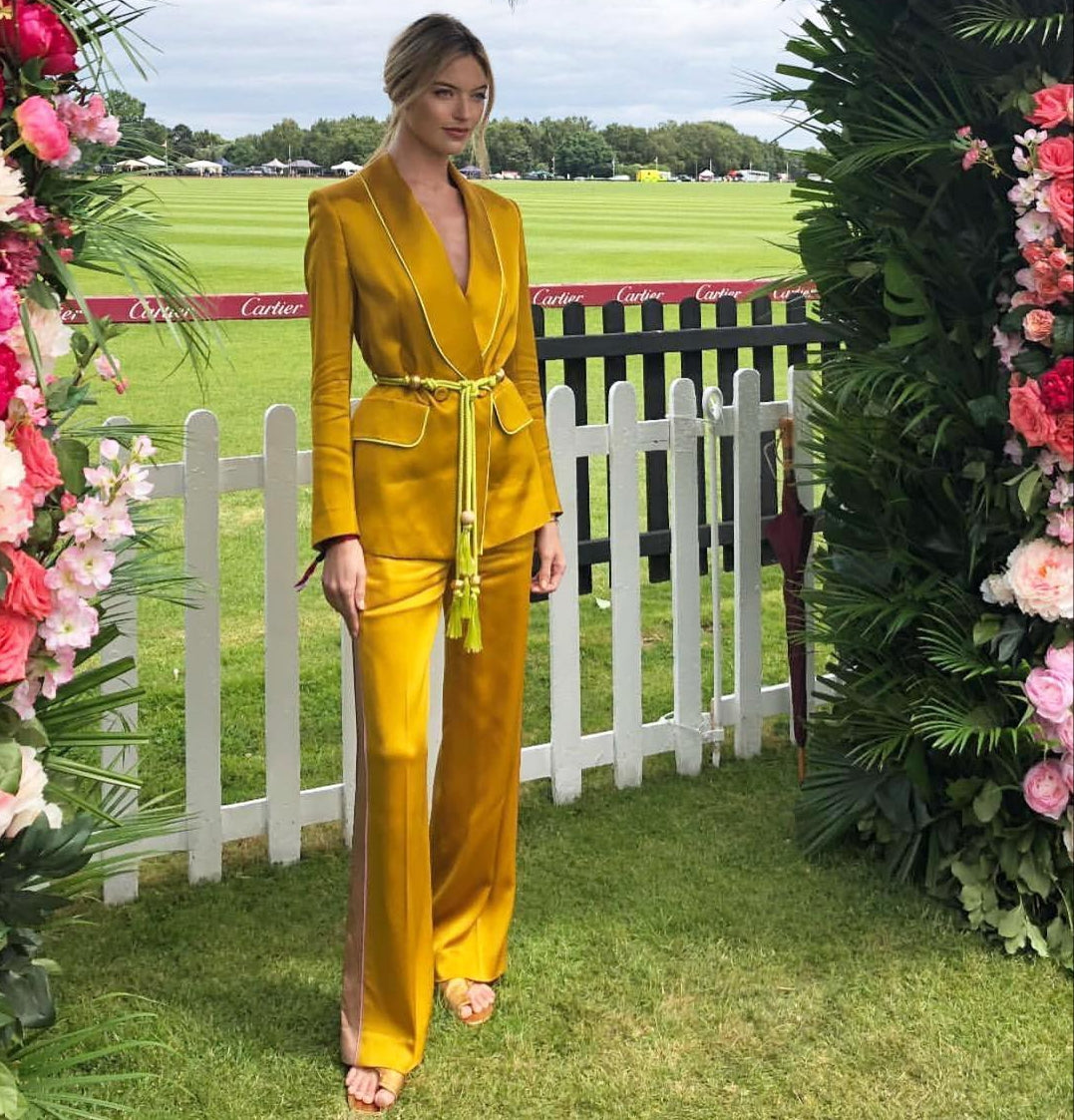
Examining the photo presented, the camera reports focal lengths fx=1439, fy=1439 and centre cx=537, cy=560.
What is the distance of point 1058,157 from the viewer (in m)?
3.14

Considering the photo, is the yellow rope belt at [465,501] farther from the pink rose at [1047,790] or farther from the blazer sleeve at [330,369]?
the pink rose at [1047,790]

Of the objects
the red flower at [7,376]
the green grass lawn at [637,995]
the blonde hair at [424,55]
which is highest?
the blonde hair at [424,55]

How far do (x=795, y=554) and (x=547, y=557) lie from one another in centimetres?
153

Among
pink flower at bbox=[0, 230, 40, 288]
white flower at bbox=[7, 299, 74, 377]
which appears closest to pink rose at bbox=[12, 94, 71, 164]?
pink flower at bbox=[0, 230, 40, 288]

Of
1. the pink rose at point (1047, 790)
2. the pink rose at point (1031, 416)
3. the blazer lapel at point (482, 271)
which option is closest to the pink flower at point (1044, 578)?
the pink rose at point (1031, 416)

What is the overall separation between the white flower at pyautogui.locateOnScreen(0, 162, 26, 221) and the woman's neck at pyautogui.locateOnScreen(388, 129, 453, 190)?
100 cm

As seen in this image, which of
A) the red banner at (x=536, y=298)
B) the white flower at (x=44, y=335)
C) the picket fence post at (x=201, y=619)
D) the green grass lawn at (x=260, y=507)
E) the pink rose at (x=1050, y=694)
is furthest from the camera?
the red banner at (x=536, y=298)

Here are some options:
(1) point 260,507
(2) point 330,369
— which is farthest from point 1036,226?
(1) point 260,507

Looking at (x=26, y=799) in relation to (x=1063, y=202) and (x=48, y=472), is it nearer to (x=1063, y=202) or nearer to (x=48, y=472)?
(x=48, y=472)

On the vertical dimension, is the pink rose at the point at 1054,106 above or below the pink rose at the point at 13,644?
above

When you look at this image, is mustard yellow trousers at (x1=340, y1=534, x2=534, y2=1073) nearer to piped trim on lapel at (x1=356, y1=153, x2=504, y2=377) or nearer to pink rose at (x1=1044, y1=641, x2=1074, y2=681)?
piped trim on lapel at (x1=356, y1=153, x2=504, y2=377)

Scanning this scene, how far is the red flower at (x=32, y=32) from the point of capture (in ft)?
7.36

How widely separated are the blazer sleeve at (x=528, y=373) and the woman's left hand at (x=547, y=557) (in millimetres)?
48

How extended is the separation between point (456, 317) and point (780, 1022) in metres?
1.76
